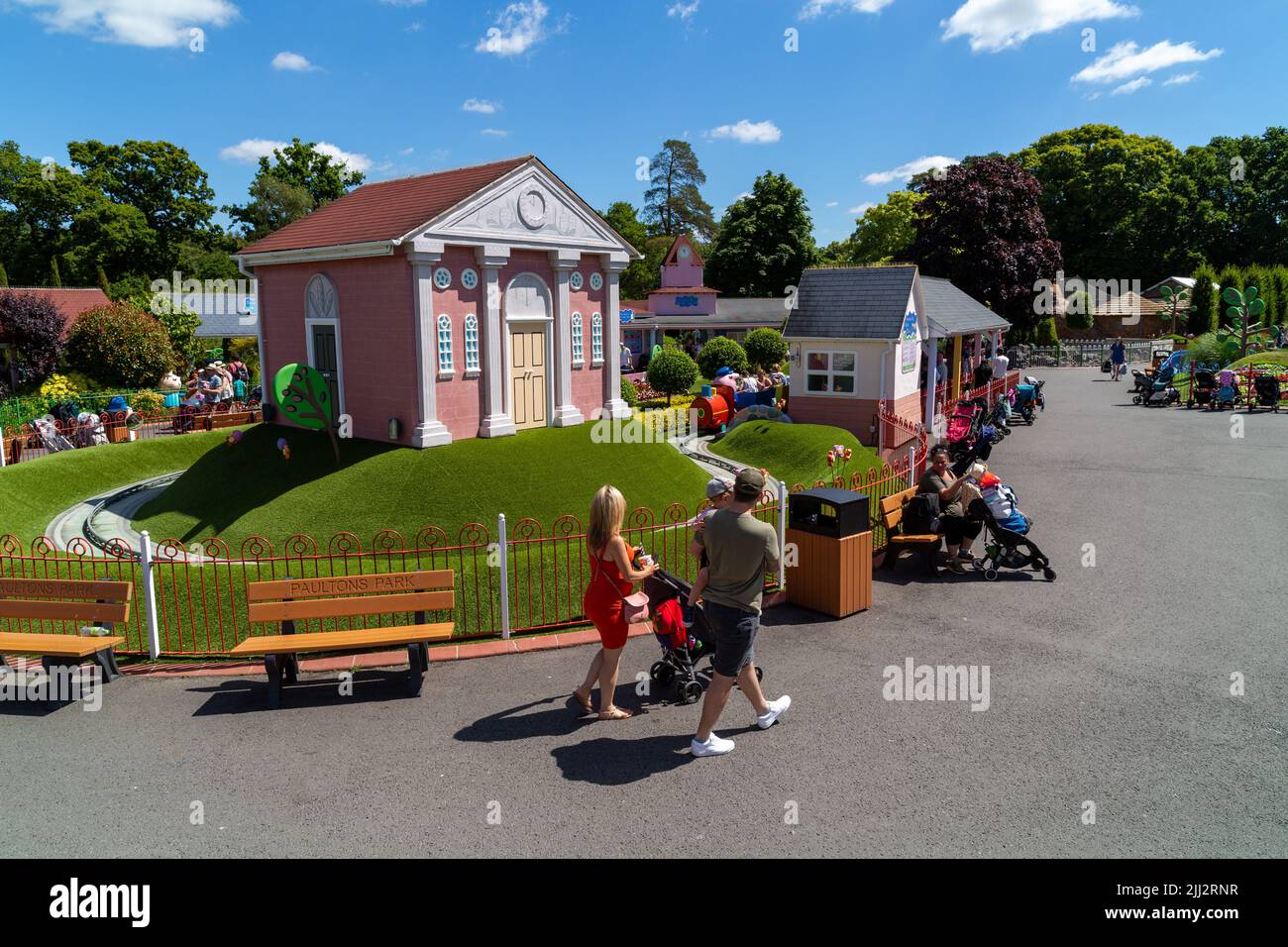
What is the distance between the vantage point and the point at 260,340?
16891mm

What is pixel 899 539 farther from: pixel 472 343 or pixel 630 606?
pixel 472 343

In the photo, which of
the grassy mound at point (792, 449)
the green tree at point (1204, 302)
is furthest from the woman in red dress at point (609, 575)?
the green tree at point (1204, 302)

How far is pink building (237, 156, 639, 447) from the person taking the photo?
13.7 metres

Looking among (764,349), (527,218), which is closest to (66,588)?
(527,218)

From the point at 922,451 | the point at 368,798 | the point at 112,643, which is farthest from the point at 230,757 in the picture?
the point at 922,451

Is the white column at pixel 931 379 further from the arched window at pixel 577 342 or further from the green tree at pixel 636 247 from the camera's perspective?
the green tree at pixel 636 247

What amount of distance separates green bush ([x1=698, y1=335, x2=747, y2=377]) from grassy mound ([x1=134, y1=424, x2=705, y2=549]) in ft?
64.6

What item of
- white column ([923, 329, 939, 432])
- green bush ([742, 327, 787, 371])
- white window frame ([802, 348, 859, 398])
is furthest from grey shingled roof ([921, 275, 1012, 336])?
green bush ([742, 327, 787, 371])

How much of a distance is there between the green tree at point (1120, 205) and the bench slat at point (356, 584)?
66.3 meters

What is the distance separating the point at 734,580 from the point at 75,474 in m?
17.9

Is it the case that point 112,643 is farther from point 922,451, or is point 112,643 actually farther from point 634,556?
point 922,451

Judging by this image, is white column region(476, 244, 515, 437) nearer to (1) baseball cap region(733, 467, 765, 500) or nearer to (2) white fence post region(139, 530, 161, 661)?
(2) white fence post region(139, 530, 161, 661)

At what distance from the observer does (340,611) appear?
765 cm

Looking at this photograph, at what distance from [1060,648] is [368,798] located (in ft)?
21.9
